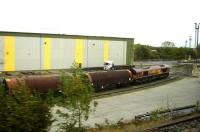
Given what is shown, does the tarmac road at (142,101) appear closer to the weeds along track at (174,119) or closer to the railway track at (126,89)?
the railway track at (126,89)

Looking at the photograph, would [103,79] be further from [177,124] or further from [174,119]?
[177,124]

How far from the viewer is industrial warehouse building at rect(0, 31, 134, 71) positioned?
48.8 metres

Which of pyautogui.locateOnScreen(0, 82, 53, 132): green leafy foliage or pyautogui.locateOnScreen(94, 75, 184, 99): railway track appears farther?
pyautogui.locateOnScreen(94, 75, 184, 99): railway track

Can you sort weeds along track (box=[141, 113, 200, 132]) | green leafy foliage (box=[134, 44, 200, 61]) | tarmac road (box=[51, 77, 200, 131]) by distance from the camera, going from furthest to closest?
green leafy foliage (box=[134, 44, 200, 61]) → tarmac road (box=[51, 77, 200, 131]) → weeds along track (box=[141, 113, 200, 132])

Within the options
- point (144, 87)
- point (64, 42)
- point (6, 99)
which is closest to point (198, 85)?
point (144, 87)

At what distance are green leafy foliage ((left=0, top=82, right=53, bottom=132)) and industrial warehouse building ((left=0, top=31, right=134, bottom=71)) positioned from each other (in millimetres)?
35630

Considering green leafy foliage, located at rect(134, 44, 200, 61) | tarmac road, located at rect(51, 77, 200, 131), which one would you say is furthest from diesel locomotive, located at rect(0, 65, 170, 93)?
green leafy foliage, located at rect(134, 44, 200, 61)

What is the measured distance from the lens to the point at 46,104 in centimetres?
1085

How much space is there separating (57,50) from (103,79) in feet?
68.3

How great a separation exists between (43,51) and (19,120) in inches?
1701

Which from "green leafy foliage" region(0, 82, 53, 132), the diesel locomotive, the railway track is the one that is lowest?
the railway track

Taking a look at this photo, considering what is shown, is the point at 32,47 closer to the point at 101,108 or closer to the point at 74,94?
the point at 101,108

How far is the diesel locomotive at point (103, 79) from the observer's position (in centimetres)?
2769

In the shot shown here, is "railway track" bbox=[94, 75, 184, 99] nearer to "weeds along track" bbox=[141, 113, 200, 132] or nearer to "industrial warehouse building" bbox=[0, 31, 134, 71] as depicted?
"industrial warehouse building" bbox=[0, 31, 134, 71]
